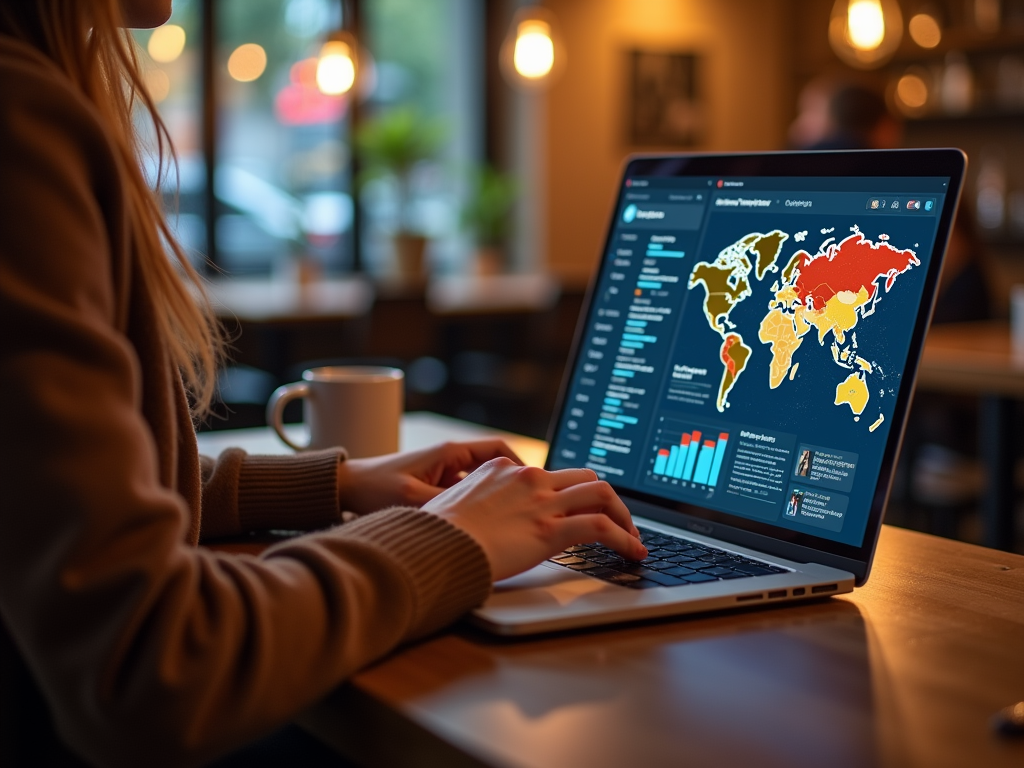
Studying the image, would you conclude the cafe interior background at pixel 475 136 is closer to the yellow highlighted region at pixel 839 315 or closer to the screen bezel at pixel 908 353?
the screen bezel at pixel 908 353

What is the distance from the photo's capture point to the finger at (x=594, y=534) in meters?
0.82

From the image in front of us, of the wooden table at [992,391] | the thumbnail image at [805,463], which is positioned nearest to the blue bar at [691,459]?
the thumbnail image at [805,463]

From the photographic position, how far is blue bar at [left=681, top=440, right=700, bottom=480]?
1.01m

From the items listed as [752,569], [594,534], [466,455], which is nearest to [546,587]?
[594,534]

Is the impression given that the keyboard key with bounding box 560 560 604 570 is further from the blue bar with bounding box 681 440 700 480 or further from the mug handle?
the mug handle

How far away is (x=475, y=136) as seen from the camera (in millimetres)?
6148

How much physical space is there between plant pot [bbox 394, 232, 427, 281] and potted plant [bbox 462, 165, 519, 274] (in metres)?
0.51

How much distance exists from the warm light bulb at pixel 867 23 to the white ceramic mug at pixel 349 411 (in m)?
2.95

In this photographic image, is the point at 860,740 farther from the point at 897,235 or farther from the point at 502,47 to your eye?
the point at 502,47

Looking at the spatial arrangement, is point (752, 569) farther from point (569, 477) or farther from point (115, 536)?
point (115, 536)

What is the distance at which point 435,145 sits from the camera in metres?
5.08

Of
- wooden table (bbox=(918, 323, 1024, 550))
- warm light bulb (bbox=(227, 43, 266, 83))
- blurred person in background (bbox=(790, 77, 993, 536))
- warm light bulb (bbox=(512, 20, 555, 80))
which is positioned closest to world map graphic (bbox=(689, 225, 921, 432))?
wooden table (bbox=(918, 323, 1024, 550))

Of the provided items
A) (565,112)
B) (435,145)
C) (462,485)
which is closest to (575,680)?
(462,485)

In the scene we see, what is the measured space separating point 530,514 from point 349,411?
1.59ft
